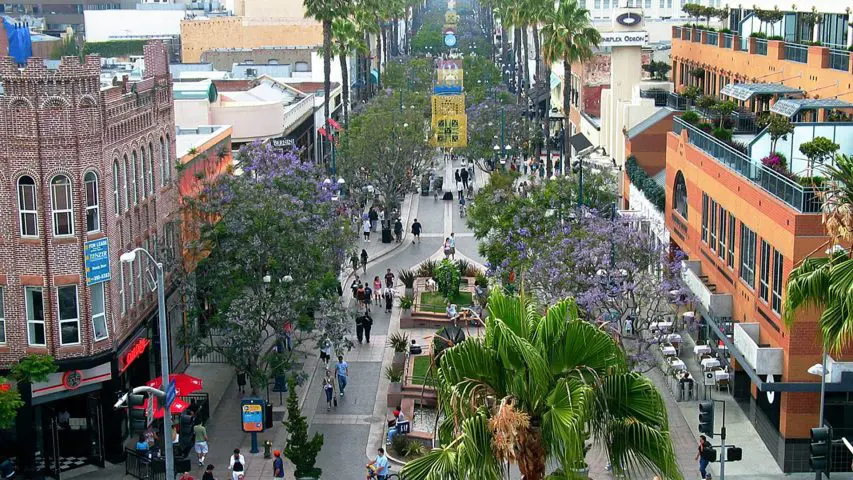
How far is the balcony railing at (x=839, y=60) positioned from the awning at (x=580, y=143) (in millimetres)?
36546

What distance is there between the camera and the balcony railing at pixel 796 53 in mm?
49812

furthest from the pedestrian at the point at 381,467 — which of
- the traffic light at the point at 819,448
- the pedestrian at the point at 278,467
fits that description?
the traffic light at the point at 819,448

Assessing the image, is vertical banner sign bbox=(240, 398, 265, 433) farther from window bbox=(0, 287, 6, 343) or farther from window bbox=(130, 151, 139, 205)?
window bbox=(130, 151, 139, 205)

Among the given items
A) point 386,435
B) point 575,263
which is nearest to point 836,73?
point 575,263

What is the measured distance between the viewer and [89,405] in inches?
1385

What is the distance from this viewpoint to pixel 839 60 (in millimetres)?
45906

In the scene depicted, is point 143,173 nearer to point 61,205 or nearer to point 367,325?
point 61,205

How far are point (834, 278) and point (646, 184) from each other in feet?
103

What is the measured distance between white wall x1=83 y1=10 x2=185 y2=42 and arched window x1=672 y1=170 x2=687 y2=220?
109584 mm

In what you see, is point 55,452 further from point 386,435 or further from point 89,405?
point 386,435

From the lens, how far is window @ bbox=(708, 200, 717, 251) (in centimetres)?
4322

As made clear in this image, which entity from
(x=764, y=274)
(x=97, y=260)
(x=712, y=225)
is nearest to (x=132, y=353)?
(x=97, y=260)

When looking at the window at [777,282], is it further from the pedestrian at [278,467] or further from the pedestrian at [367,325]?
the pedestrian at [367,325]

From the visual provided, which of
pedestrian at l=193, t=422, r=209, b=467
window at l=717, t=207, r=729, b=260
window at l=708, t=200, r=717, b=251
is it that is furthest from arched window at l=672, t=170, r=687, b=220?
pedestrian at l=193, t=422, r=209, b=467
